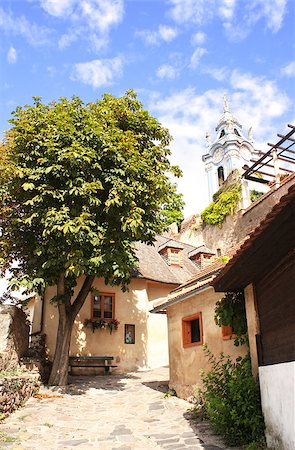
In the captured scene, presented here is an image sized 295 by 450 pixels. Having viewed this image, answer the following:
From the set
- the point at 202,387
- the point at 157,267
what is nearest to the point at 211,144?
the point at 157,267

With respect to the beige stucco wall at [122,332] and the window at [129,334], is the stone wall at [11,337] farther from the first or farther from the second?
the window at [129,334]

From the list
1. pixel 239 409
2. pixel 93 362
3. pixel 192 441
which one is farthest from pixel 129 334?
pixel 239 409

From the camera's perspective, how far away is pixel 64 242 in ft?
39.5

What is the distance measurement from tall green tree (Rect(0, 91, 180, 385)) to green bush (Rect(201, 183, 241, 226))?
13.6 metres

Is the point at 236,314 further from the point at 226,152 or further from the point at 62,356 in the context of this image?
the point at 226,152

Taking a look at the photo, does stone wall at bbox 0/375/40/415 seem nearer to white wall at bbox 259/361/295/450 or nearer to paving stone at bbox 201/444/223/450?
A: paving stone at bbox 201/444/223/450

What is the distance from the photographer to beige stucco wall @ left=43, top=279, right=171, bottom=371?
686 inches

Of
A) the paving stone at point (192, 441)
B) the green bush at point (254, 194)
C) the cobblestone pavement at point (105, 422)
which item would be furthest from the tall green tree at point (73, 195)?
the green bush at point (254, 194)

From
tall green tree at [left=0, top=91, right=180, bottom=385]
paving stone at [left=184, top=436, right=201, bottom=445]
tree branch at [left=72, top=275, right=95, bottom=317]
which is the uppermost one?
tall green tree at [left=0, top=91, right=180, bottom=385]

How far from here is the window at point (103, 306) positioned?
18.3 meters

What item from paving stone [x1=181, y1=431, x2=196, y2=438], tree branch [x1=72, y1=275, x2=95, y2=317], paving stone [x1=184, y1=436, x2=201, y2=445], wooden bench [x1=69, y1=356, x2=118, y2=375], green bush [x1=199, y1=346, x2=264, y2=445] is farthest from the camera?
wooden bench [x1=69, y1=356, x2=118, y2=375]

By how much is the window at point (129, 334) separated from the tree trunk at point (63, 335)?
518 centimetres

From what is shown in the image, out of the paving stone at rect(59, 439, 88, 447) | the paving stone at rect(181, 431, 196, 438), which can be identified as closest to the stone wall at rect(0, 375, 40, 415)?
the paving stone at rect(59, 439, 88, 447)

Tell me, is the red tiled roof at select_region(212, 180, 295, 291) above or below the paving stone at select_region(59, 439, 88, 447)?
above
